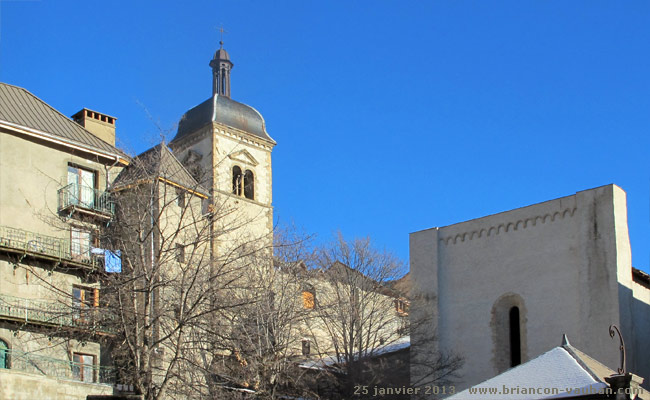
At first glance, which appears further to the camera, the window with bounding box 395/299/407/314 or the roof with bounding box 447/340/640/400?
the window with bounding box 395/299/407/314

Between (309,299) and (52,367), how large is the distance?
11323 mm

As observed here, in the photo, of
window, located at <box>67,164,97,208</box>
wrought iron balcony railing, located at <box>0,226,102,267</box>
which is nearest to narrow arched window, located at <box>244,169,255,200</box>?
window, located at <box>67,164,97,208</box>

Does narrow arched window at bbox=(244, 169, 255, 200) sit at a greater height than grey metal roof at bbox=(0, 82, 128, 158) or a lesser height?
greater

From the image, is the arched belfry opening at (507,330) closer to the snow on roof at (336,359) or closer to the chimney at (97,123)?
the snow on roof at (336,359)

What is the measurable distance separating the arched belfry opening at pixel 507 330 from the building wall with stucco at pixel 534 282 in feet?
0.11

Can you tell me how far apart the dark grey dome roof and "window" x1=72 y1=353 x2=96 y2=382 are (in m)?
24.9

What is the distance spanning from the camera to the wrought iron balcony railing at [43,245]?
28484 millimetres

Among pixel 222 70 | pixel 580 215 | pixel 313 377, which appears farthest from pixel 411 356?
pixel 222 70

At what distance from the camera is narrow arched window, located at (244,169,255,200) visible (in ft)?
176

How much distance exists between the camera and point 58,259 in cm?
2898

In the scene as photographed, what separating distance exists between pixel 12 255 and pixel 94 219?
329 cm

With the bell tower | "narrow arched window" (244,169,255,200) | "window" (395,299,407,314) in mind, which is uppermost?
the bell tower

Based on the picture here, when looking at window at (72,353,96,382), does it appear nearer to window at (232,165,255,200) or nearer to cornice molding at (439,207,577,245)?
cornice molding at (439,207,577,245)

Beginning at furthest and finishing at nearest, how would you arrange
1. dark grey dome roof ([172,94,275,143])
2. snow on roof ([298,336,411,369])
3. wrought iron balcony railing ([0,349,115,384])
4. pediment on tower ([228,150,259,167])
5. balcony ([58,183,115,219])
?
pediment on tower ([228,150,259,167]) → dark grey dome roof ([172,94,275,143]) → snow on roof ([298,336,411,369]) → balcony ([58,183,115,219]) → wrought iron balcony railing ([0,349,115,384])
